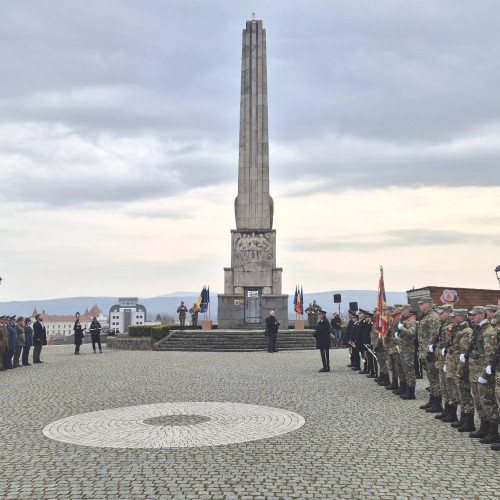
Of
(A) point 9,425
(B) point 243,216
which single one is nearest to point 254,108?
(B) point 243,216

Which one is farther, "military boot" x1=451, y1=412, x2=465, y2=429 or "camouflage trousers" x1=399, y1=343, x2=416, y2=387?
"camouflage trousers" x1=399, y1=343, x2=416, y2=387

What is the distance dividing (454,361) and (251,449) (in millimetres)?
3456

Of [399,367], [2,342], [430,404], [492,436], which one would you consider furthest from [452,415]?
[2,342]

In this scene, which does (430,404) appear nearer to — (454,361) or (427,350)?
(427,350)

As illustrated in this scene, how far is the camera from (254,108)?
32.0 m

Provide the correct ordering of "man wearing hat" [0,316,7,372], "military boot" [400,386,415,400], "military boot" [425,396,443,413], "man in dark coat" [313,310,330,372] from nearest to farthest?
"military boot" [425,396,443,413] → "military boot" [400,386,415,400] → "man in dark coat" [313,310,330,372] → "man wearing hat" [0,316,7,372]

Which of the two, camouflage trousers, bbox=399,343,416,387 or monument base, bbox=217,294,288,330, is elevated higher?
monument base, bbox=217,294,288,330

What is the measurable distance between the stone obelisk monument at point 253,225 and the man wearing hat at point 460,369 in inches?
827

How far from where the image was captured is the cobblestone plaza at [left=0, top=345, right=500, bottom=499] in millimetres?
5828

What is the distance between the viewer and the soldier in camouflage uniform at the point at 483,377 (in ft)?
25.2

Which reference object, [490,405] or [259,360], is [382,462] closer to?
[490,405]

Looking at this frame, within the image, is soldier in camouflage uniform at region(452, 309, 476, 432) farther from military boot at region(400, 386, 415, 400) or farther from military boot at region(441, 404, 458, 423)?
military boot at region(400, 386, 415, 400)

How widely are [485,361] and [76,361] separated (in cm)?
1568

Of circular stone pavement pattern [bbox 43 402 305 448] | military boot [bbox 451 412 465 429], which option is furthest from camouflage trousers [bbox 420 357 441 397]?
circular stone pavement pattern [bbox 43 402 305 448]
